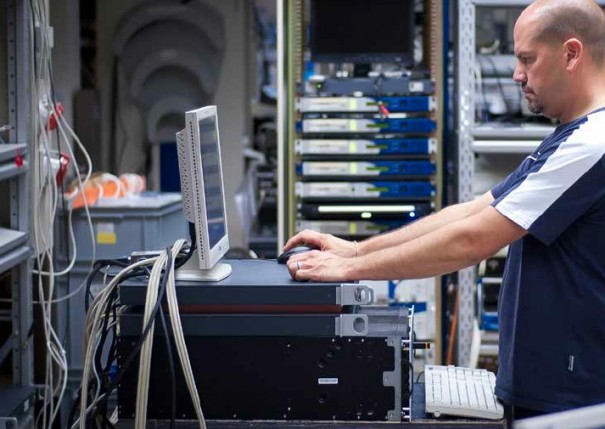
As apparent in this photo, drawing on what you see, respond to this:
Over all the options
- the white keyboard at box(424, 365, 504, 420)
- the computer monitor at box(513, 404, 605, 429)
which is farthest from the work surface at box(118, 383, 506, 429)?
the computer monitor at box(513, 404, 605, 429)

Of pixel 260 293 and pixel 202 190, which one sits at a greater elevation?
pixel 202 190

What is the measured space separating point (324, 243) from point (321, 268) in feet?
1.14

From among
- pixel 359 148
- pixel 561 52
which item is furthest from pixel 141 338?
pixel 359 148

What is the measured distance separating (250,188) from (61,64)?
129 centimetres

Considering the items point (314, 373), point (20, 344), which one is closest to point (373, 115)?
point (20, 344)

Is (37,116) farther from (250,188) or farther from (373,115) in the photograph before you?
(250,188)

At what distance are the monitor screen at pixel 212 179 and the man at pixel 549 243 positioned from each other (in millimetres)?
196

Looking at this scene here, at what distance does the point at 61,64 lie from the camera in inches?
183

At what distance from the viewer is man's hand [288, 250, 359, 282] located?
2105 millimetres

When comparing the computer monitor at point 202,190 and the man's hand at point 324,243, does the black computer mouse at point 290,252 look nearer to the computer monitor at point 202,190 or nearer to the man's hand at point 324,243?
the man's hand at point 324,243

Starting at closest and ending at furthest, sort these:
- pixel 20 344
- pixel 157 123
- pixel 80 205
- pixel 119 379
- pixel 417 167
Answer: pixel 119 379 → pixel 20 344 → pixel 80 205 → pixel 417 167 → pixel 157 123

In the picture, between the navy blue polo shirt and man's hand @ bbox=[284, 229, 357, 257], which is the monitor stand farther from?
the navy blue polo shirt

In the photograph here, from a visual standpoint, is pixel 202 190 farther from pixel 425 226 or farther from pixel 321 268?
pixel 425 226

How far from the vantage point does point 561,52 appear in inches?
82.1
